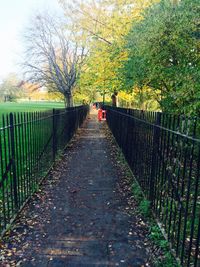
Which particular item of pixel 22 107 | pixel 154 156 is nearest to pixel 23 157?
pixel 154 156

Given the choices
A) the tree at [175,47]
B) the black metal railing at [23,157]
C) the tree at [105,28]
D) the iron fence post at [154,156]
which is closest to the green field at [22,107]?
the tree at [105,28]

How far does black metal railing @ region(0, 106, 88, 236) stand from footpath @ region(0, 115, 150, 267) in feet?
0.82

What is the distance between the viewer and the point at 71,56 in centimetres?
2222

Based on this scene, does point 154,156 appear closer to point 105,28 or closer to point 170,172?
point 170,172

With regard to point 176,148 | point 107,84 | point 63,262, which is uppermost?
point 107,84

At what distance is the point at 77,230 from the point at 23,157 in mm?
1879

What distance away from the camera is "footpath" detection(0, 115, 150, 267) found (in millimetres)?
3016

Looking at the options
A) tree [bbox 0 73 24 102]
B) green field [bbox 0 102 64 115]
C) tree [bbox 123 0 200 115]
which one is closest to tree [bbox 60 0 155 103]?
tree [bbox 123 0 200 115]

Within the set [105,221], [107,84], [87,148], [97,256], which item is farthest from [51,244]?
[107,84]

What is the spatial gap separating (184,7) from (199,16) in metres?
0.51

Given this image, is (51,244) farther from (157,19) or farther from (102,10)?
(102,10)

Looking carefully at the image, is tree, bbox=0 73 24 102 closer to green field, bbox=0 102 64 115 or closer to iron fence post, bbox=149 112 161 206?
green field, bbox=0 102 64 115

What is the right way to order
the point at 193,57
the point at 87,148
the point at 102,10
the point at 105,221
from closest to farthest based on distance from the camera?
the point at 105,221, the point at 193,57, the point at 87,148, the point at 102,10

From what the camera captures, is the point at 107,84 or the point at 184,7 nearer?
the point at 184,7
